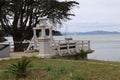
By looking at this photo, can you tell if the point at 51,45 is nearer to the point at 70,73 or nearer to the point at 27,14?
the point at 27,14

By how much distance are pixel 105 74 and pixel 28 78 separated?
2.96 m

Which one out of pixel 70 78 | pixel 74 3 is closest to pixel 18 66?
pixel 70 78

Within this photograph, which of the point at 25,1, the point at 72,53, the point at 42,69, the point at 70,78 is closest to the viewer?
the point at 70,78

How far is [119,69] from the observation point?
16.1m

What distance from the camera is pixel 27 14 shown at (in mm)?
37625

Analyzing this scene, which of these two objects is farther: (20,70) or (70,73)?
(20,70)

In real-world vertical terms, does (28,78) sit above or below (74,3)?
below

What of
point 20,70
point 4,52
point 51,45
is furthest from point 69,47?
point 20,70

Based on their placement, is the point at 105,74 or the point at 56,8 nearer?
the point at 105,74

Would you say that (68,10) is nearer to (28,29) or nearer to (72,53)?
(28,29)

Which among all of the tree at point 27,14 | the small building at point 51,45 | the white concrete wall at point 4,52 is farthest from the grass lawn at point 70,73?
the tree at point 27,14

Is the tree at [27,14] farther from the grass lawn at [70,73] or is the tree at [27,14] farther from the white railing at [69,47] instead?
the grass lawn at [70,73]

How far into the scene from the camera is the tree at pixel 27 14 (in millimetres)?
36438

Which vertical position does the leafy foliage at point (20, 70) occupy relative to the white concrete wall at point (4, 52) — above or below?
above
